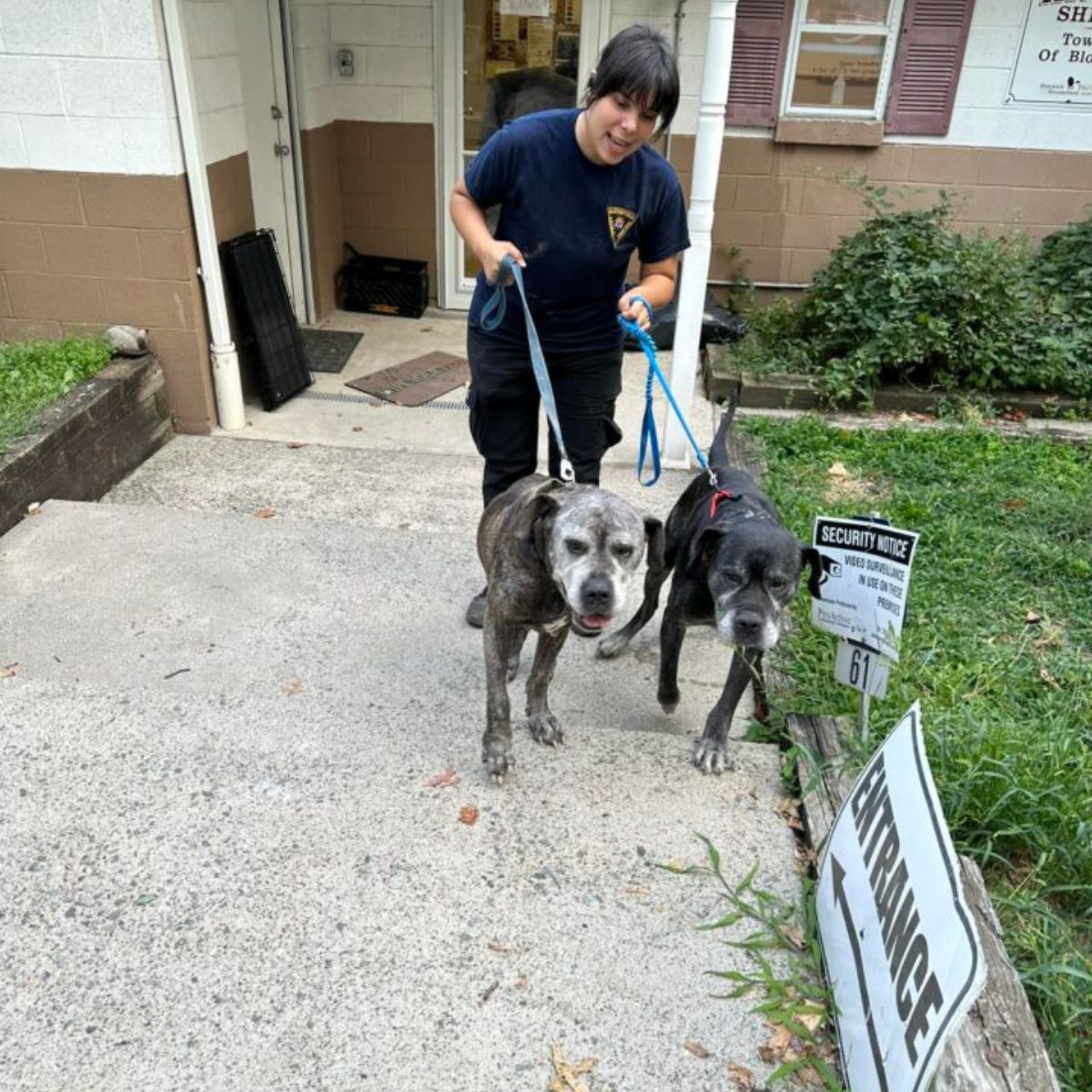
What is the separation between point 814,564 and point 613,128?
4.44 ft

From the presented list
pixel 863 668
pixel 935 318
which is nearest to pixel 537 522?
pixel 863 668

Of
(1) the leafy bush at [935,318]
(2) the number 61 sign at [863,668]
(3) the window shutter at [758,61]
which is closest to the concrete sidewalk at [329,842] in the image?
(2) the number 61 sign at [863,668]

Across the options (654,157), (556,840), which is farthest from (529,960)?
(654,157)

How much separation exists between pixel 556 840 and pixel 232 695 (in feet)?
3.86

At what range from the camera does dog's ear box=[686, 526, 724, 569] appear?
2.58 metres

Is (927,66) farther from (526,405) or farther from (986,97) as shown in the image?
(526,405)

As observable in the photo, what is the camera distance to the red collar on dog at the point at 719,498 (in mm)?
2812

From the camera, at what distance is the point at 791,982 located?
2.06 metres

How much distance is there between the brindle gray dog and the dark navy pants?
0.39 metres

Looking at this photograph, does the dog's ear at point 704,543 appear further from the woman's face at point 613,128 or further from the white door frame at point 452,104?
the white door frame at point 452,104

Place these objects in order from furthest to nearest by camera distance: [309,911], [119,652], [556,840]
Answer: [119,652], [556,840], [309,911]

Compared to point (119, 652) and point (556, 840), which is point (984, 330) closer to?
point (556, 840)

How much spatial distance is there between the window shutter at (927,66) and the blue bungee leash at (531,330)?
4.84 m

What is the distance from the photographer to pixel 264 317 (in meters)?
5.43
